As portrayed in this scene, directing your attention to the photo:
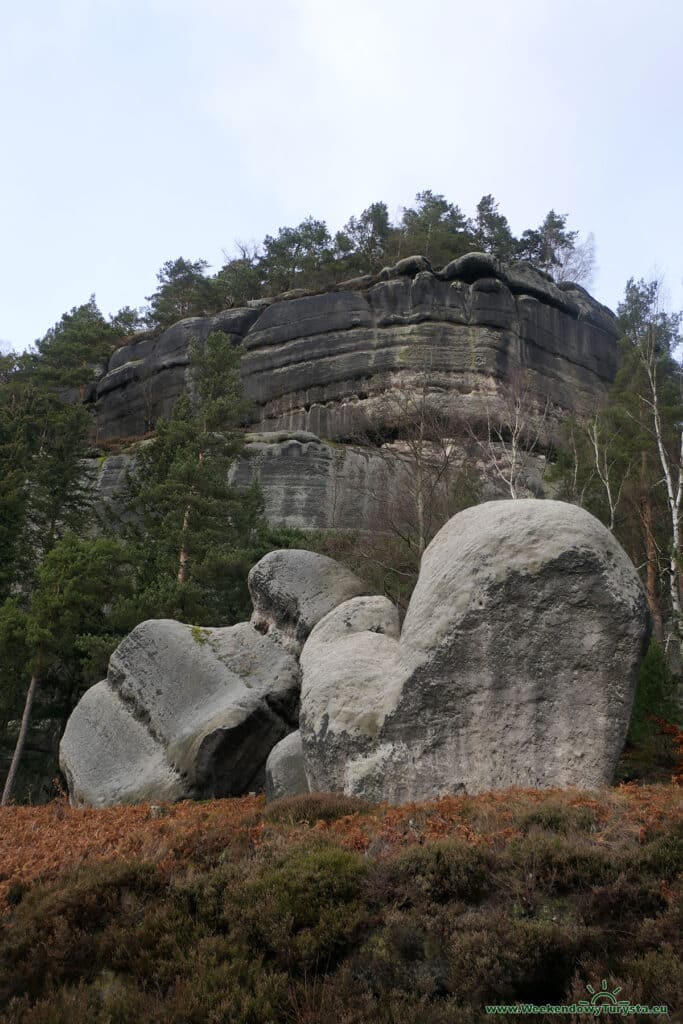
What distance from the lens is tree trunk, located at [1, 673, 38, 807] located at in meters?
18.1

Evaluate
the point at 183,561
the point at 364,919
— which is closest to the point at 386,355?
the point at 183,561

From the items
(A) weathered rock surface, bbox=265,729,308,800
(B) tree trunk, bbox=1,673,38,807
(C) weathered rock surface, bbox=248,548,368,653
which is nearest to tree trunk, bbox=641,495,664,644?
(C) weathered rock surface, bbox=248,548,368,653

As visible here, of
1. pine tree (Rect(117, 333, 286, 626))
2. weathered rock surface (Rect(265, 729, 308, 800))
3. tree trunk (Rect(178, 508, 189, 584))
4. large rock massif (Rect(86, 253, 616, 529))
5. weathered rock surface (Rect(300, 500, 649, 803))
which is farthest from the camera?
large rock massif (Rect(86, 253, 616, 529))

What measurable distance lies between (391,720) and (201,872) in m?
3.45

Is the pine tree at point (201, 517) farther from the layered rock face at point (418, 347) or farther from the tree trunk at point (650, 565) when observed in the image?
the layered rock face at point (418, 347)

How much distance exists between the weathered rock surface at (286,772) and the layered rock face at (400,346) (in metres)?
34.1

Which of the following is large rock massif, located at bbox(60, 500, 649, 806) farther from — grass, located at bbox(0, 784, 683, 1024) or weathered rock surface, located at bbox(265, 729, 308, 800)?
grass, located at bbox(0, 784, 683, 1024)

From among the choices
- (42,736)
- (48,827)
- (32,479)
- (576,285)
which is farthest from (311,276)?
(48,827)

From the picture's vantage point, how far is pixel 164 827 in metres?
8.68

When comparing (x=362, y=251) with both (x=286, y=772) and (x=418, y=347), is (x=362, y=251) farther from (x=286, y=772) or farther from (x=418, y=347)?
(x=286, y=772)

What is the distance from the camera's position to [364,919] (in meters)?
5.88

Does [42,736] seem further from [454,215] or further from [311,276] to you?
[454,215]

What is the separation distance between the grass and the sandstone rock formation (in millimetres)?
5510

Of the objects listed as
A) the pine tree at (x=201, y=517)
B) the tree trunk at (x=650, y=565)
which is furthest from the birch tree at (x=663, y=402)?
the pine tree at (x=201, y=517)
